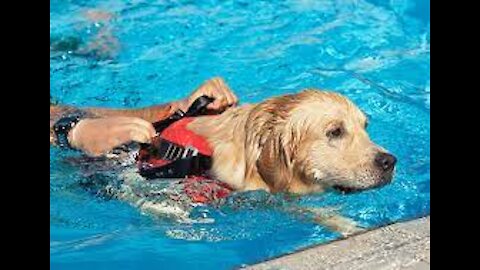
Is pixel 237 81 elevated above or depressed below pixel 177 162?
above

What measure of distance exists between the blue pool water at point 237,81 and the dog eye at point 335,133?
0.39m

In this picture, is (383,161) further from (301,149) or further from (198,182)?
(198,182)

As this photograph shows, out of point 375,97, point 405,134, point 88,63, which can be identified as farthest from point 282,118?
point 88,63

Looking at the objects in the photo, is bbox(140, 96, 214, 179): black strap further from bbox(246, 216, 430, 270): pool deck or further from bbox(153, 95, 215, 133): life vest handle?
bbox(246, 216, 430, 270): pool deck

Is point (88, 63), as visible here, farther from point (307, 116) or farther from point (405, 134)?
point (307, 116)

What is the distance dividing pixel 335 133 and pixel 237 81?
2.45 m

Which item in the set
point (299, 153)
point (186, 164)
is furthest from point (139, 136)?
point (299, 153)

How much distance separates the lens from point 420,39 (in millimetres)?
8484

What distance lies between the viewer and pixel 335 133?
16.9 feet

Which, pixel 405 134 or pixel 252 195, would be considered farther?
pixel 405 134

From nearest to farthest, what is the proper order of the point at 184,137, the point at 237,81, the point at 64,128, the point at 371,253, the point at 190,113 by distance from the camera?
1. the point at 371,253
2. the point at 184,137
3. the point at 64,128
4. the point at 190,113
5. the point at 237,81
